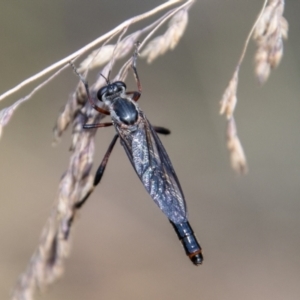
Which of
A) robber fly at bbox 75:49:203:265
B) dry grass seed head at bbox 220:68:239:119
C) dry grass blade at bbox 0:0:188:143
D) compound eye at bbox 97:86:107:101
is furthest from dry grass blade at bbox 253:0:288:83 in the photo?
compound eye at bbox 97:86:107:101

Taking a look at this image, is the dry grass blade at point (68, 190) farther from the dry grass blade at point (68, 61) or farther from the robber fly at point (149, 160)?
the robber fly at point (149, 160)

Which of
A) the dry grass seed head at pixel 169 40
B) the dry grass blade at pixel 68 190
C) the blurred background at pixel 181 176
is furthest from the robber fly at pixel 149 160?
the blurred background at pixel 181 176

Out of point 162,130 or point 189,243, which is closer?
point 189,243

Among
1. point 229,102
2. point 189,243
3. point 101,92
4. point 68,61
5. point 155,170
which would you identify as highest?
point 101,92

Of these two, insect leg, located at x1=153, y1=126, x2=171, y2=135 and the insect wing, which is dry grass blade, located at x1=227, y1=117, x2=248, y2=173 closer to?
the insect wing

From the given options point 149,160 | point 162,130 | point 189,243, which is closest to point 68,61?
point 149,160

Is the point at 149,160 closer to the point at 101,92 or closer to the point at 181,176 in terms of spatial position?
the point at 101,92
